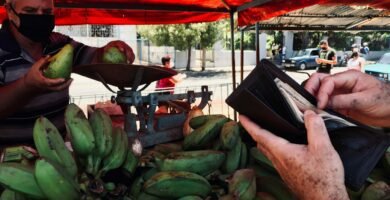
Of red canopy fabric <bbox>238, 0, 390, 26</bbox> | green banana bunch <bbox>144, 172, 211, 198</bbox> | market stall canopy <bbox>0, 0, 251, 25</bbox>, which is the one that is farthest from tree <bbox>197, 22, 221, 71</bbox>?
green banana bunch <bbox>144, 172, 211, 198</bbox>

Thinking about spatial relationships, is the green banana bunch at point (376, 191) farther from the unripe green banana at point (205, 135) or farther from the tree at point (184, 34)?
the tree at point (184, 34)

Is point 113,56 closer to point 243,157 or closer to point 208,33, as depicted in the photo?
point 243,157

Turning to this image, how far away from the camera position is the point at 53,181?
1081mm

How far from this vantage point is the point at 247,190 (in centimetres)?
124

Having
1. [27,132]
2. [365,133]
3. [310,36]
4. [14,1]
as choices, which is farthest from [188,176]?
[310,36]

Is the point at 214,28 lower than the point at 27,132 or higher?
higher

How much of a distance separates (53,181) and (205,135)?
61cm

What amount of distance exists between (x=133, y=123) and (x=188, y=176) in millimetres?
766

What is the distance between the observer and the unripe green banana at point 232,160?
4.66 feet

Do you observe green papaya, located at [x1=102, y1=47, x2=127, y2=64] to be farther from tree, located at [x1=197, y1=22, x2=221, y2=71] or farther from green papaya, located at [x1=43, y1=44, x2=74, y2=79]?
tree, located at [x1=197, y1=22, x2=221, y2=71]

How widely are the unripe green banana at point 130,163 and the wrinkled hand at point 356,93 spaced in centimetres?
73

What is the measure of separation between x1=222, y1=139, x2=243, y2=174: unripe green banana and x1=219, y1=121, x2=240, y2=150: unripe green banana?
3 centimetres

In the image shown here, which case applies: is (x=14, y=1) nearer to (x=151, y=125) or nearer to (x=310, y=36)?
(x=151, y=125)

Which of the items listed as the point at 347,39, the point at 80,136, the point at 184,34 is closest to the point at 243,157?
the point at 80,136
